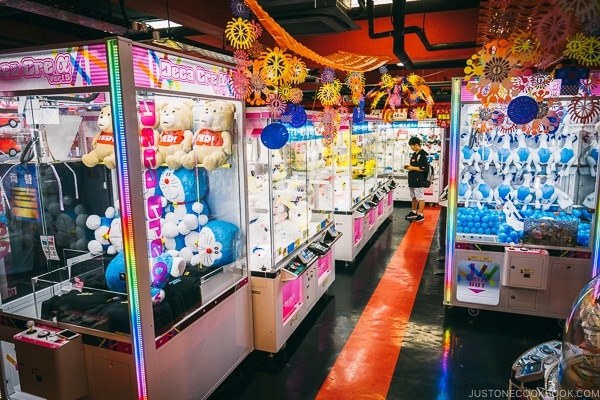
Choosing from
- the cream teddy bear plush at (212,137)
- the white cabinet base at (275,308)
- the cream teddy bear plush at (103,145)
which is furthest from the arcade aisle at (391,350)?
the cream teddy bear plush at (103,145)

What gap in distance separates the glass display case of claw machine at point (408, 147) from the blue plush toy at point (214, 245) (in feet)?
29.3

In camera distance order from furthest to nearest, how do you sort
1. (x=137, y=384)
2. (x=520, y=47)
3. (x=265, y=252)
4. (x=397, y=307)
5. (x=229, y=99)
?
1. (x=397, y=307)
2. (x=265, y=252)
3. (x=229, y=99)
4. (x=520, y=47)
5. (x=137, y=384)

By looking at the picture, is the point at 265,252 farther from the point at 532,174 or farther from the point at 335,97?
the point at 532,174

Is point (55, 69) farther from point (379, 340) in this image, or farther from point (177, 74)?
point (379, 340)

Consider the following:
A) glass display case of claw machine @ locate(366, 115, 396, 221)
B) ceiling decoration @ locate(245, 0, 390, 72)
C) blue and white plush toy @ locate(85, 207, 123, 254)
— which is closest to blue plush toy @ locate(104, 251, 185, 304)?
blue and white plush toy @ locate(85, 207, 123, 254)

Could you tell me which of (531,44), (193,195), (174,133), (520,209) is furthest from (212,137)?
(520,209)

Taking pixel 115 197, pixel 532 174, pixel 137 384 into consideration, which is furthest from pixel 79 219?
pixel 532 174

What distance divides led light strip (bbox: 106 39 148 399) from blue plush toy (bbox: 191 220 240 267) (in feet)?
3.50

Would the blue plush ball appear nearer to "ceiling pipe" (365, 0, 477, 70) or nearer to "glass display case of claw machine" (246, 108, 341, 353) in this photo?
"glass display case of claw machine" (246, 108, 341, 353)

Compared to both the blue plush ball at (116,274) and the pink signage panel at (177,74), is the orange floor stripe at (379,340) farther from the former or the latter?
the pink signage panel at (177,74)

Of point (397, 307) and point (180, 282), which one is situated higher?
point (180, 282)

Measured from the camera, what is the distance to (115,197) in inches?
123

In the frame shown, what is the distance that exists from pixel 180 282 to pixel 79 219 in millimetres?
881

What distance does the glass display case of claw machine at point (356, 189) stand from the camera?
21.7ft
